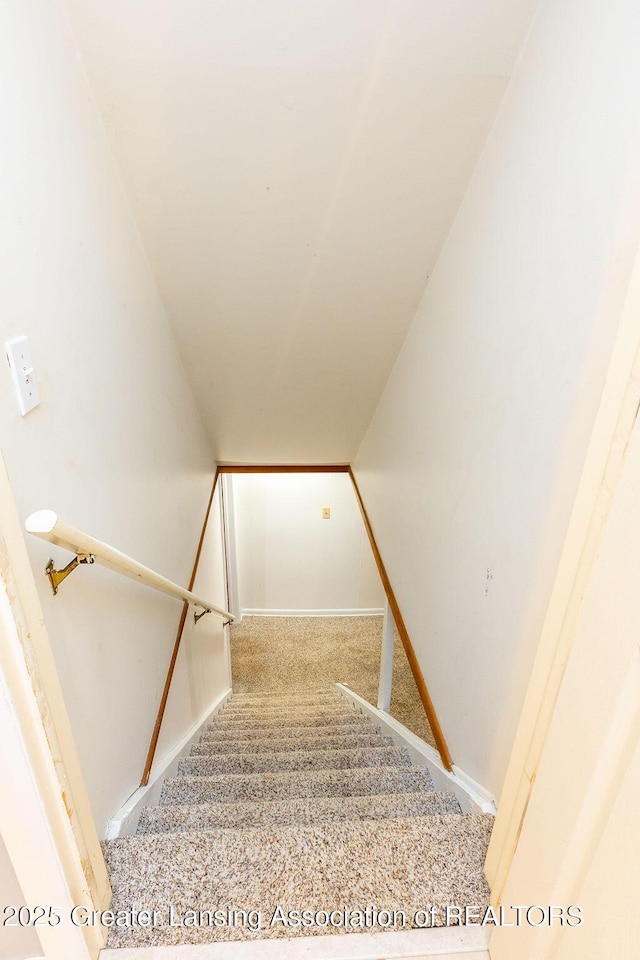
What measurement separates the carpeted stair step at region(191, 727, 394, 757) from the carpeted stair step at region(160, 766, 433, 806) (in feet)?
1.62

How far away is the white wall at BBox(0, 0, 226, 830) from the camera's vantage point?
72 cm

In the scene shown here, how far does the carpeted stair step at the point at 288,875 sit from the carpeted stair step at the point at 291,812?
27 cm

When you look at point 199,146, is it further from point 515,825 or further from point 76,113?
point 515,825

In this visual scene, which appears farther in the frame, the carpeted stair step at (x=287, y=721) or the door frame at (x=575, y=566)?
the carpeted stair step at (x=287, y=721)

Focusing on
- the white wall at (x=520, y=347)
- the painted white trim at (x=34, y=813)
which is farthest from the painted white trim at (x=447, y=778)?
the painted white trim at (x=34, y=813)

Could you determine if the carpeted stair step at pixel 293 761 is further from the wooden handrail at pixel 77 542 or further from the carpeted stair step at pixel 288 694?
the carpeted stair step at pixel 288 694

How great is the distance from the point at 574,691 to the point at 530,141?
3.50ft

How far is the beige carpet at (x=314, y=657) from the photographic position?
4.01 meters

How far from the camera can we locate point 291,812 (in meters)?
1.27

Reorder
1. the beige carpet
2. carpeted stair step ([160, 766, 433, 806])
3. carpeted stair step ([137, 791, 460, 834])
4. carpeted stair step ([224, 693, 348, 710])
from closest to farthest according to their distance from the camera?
1. carpeted stair step ([137, 791, 460, 834])
2. carpeted stair step ([160, 766, 433, 806])
3. carpeted stair step ([224, 693, 348, 710])
4. the beige carpet

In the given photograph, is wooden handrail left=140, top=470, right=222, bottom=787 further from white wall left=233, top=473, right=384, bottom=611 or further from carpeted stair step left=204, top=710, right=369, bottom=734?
white wall left=233, top=473, right=384, bottom=611

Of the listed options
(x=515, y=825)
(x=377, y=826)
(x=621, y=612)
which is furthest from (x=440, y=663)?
(x=621, y=612)

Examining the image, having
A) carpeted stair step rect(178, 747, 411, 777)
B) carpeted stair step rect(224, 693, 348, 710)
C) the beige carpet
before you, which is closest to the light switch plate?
carpeted stair step rect(178, 747, 411, 777)

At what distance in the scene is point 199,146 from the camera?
45.5 inches
